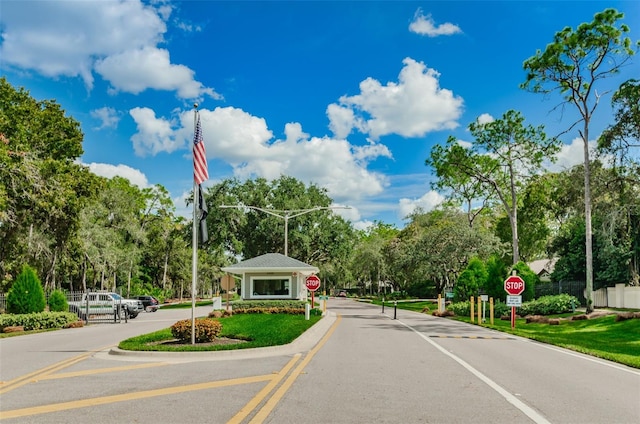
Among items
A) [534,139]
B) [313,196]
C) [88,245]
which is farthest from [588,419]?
[313,196]

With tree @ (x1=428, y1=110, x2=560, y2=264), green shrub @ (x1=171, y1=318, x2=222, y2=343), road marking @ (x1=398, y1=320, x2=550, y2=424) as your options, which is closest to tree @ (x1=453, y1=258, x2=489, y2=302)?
tree @ (x1=428, y1=110, x2=560, y2=264)

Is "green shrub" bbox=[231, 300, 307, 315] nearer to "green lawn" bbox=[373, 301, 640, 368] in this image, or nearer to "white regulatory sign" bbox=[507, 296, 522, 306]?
"green lawn" bbox=[373, 301, 640, 368]

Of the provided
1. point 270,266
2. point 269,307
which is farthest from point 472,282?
point 269,307

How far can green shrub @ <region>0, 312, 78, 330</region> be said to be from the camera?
26156 mm

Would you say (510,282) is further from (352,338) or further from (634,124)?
(634,124)

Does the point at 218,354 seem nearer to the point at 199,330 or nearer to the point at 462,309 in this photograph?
the point at 199,330

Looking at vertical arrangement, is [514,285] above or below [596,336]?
above

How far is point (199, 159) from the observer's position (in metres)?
17.0

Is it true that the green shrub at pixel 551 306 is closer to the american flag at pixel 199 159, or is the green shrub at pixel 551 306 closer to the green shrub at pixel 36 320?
the american flag at pixel 199 159

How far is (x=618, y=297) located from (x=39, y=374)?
114 ft

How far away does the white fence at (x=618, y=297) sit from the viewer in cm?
3412

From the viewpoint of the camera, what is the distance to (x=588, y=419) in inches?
287

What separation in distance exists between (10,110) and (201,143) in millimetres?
22725

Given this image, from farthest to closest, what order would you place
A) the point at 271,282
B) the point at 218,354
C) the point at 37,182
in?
the point at 271,282 → the point at 37,182 → the point at 218,354
